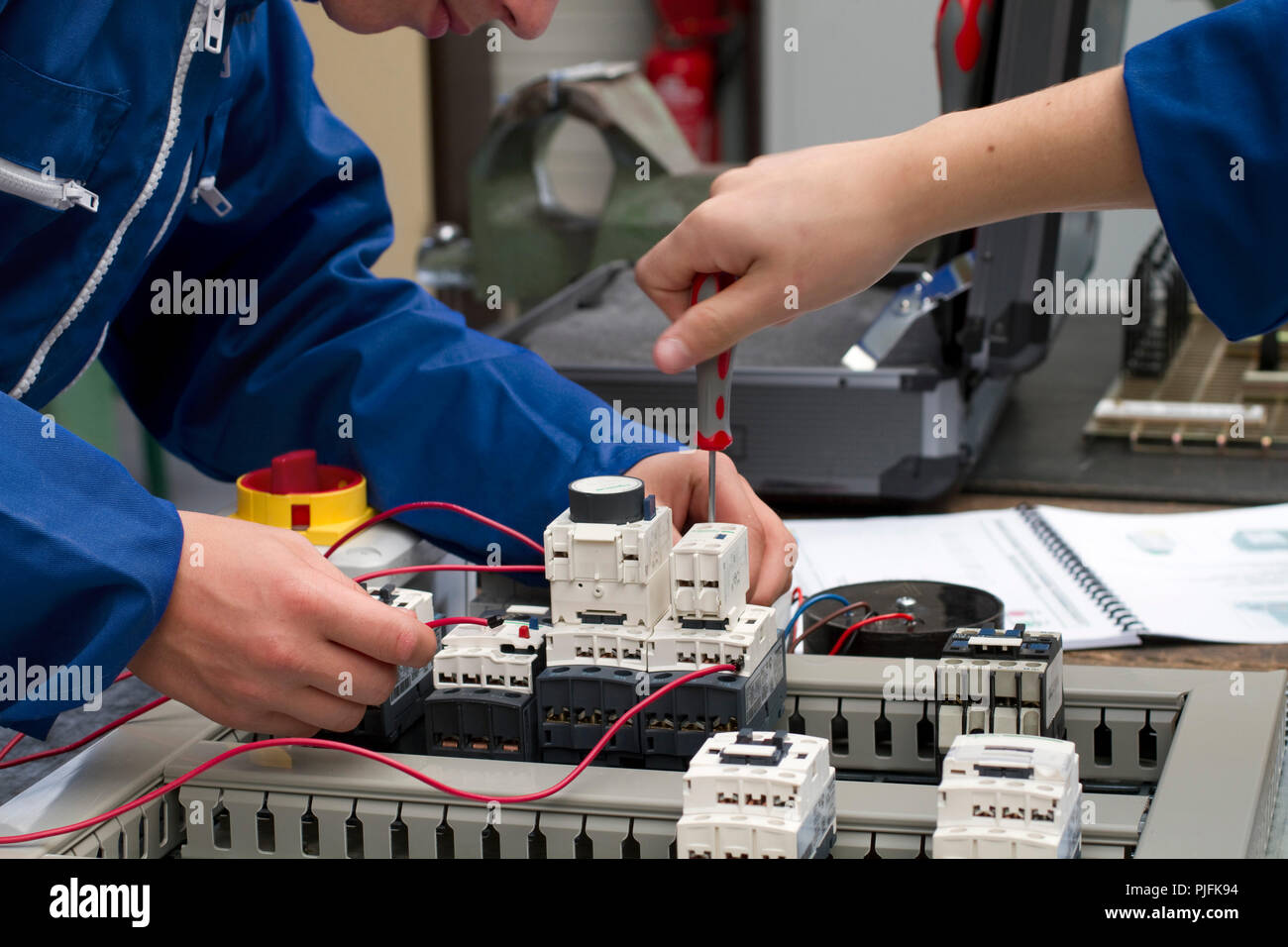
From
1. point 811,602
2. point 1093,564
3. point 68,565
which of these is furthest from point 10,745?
point 1093,564

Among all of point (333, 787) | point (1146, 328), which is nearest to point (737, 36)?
point (1146, 328)

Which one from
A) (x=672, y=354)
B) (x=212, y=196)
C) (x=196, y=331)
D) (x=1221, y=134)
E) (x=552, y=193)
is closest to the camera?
(x=1221, y=134)

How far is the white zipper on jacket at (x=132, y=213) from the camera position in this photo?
0.99 m

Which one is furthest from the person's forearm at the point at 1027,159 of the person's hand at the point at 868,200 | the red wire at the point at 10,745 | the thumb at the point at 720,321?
the red wire at the point at 10,745

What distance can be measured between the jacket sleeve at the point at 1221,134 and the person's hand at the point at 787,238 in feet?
0.50

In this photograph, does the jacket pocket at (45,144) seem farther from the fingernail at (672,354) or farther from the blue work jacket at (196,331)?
the fingernail at (672,354)

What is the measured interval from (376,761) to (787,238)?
40 centimetres

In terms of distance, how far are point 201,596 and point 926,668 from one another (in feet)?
1.48

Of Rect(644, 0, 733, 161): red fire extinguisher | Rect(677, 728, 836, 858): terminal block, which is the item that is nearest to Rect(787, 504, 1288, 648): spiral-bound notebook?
Rect(677, 728, 836, 858): terminal block

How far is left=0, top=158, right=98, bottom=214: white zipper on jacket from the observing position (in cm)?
94

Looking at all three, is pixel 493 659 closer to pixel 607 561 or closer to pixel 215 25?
pixel 607 561

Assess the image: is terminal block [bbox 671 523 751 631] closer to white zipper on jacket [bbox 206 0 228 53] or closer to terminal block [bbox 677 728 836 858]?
terminal block [bbox 677 728 836 858]

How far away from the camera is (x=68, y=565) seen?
2.46 ft

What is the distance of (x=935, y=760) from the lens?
2.89 ft
